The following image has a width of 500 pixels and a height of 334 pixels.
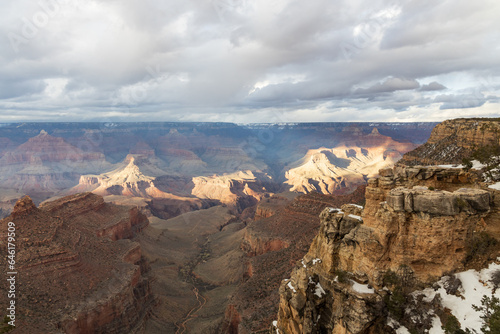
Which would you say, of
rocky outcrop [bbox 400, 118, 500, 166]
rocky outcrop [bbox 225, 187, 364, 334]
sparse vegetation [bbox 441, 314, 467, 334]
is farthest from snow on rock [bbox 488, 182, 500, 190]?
rocky outcrop [bbox 225, 187, 364, 334]

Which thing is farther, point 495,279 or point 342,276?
point 342,276

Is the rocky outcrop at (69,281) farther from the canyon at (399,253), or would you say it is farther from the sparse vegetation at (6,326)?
the canyon at (399,253)

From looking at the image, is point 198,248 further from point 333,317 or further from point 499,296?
point 499,296

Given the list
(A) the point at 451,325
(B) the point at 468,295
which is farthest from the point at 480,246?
(A) the point at 451,325

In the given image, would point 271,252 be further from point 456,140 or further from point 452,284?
point 452,284

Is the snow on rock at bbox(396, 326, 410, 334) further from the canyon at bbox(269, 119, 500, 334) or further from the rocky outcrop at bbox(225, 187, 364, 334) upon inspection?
the rocky outcrop at bbox(225, 187, 364, 334)

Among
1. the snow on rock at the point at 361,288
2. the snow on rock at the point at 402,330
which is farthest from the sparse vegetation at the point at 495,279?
the snow on rock at the point at 361,288

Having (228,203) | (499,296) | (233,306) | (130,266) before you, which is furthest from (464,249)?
(228,203)
